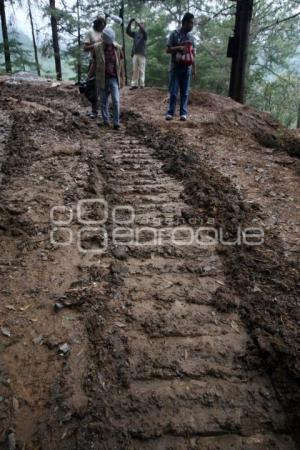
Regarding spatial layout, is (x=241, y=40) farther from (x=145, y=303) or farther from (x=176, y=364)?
(x=176, y=364)

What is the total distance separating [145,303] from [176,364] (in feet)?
1.95

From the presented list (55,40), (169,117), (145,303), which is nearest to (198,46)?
(55,40)

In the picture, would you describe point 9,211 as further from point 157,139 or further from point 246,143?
point 246,143

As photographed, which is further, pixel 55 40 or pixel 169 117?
pixel 55 40

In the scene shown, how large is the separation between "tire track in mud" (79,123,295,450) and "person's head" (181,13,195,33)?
4.67 metres

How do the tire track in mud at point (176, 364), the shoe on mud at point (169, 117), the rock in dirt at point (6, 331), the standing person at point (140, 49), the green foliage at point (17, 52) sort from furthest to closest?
the green foliage at point (17, 52)
the standing person at point (140, 49)
the shoe on mud at point (169, 117)
the rock in dirt at point (6, 331)
the tire track in mud at point (176, 364)

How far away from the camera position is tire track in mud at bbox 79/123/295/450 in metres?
1.96

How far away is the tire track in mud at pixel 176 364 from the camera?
6.42ft

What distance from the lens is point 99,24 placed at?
650 cm

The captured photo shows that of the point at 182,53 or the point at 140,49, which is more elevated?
the point at 140,49

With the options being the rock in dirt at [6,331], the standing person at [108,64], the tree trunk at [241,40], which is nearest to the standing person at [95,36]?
the standing person at [108,64]

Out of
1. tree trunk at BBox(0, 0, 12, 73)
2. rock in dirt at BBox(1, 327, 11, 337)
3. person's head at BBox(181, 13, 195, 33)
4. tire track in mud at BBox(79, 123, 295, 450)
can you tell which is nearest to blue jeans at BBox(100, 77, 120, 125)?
person's head at BBox(181, 13, 195, 33)

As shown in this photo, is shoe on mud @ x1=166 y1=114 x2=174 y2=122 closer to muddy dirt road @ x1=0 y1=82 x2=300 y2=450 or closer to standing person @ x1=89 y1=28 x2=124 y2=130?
standing person @ x1=89 y1=28 x2=124 y2=130

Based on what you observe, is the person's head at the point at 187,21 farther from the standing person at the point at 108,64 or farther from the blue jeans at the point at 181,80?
the standing person at the point at 108,64
